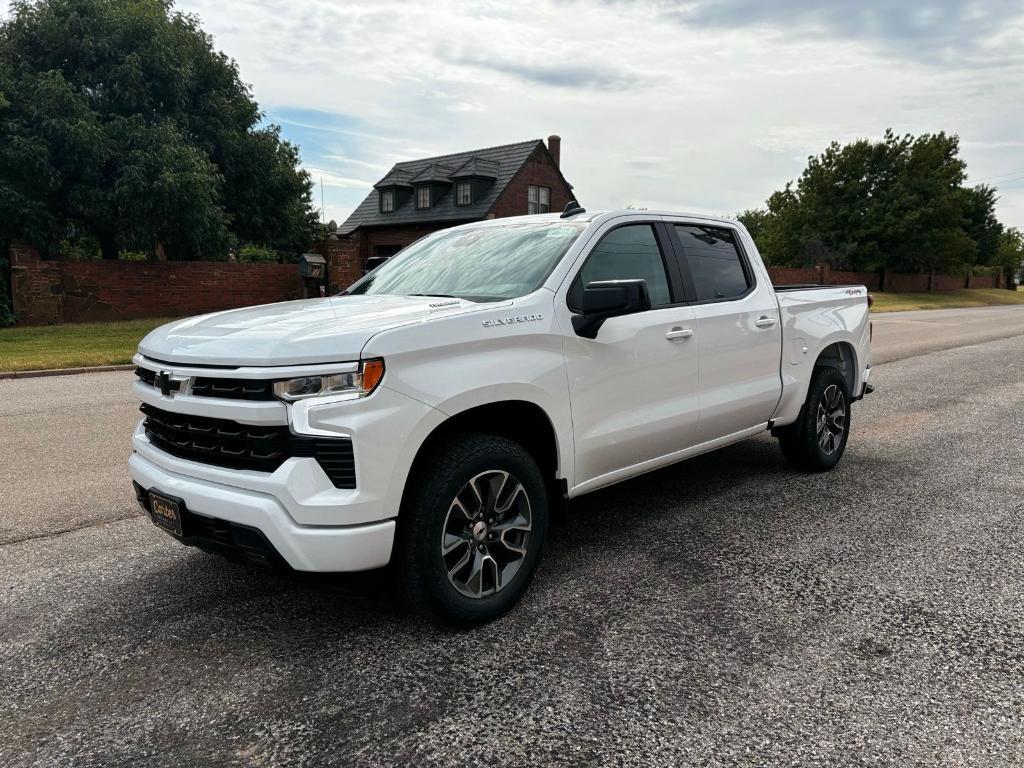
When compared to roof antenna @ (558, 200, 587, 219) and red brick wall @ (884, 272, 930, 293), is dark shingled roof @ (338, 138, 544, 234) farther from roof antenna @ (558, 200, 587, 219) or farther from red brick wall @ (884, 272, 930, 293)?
roof antenna @ (558, 200, 587, 219)

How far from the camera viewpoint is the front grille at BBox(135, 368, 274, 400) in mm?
2922

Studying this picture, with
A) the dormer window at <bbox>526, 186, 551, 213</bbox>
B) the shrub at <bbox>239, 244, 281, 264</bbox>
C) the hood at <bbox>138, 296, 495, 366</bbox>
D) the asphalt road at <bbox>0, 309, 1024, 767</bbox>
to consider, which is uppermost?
the dormer window at <bbox>526, 186, 551, 213</bbox>

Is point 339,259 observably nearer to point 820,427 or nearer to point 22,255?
point 22,255

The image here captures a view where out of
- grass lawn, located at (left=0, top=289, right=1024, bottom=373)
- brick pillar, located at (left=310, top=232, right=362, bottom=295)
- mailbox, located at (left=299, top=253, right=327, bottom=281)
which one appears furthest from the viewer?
brick pillar, located at (left=310, top=232, right=362, bottom=295)

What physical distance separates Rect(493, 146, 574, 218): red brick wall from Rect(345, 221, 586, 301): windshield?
34.8 metres

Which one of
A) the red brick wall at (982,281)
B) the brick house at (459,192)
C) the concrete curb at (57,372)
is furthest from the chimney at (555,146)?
the red brick wall at (982,281)

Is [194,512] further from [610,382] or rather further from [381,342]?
[610,382]

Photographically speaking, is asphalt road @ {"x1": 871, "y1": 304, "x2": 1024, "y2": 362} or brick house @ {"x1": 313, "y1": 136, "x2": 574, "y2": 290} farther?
brick house @ {"x1": 313, "y1": 136, "x2": 574, "y2": 290}

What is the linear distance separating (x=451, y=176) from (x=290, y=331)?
40125 mm

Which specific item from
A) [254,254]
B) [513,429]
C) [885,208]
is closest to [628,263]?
[513,429]

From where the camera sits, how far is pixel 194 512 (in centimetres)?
311

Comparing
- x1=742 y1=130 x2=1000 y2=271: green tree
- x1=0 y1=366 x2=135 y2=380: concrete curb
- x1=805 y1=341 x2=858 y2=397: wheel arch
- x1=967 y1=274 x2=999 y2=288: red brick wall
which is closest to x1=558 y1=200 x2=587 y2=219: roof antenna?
x1=805 y1=341 x2=858 y2=397: wheel arch

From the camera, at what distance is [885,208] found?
5538cm

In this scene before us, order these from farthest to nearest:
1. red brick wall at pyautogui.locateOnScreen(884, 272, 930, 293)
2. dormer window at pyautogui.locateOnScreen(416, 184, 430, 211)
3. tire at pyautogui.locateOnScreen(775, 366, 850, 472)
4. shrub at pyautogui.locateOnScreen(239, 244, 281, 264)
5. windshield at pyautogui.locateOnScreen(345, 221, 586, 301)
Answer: red brick wall at pyautogui.locateOnScreen(884, 272, 930, 293) < shrub at pyautogui.locateOnScreen(239, 244, 281, 264) < dormer window at pyautogui.locateOnScreen(416, 184, 430, 211) < tire at pyautogui.locateOnScreen(775, 366, 850, 472) < windshield at pyautogui.locateOnScreen(345, 221, 586, 301)
